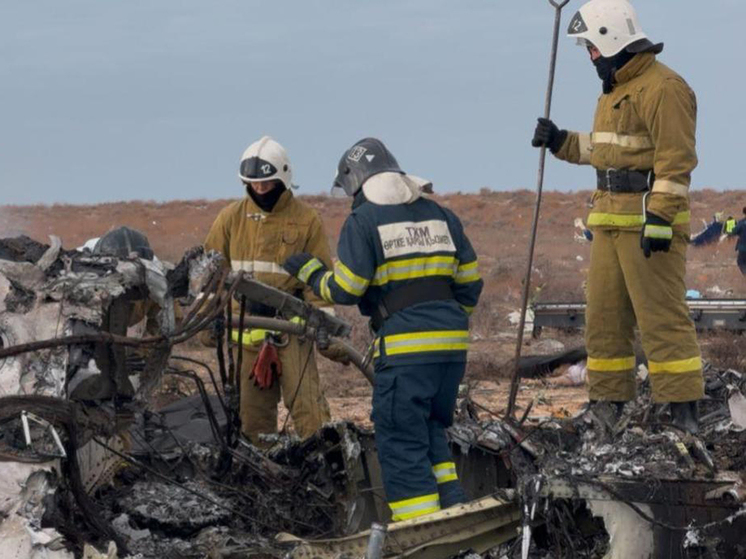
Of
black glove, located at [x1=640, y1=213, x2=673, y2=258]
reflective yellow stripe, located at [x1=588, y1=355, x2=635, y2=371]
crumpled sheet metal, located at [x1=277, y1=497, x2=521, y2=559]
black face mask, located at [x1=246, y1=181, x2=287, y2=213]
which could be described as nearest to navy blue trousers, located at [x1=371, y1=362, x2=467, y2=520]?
crumpled sheet metal, located at [x1=277, y1=497, x2=521, y2=559]

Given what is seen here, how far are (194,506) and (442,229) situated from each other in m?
1.65

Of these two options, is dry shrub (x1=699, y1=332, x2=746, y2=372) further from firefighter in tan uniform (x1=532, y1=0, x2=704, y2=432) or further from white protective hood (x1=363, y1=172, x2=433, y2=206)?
white protective hood (x1=363, y1=172, x2=433, y2=206)

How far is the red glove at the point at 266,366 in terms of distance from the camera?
8398 mm

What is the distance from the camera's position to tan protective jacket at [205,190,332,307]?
8.45 meters

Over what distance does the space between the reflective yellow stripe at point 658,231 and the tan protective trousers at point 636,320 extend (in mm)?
256

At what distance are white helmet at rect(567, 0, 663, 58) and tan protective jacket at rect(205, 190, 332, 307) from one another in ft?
6.83

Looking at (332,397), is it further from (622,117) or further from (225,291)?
(225,291)

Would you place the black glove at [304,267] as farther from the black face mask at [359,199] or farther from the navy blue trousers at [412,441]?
the navy blue trousers at [412,441]

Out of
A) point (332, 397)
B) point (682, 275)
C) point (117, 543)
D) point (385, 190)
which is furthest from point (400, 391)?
point (332, 397)

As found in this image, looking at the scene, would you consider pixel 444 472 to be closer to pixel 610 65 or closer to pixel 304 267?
pixel 304 267

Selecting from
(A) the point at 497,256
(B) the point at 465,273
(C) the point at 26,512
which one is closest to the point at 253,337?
(B) the point at 465,273

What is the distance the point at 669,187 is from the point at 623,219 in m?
0.39

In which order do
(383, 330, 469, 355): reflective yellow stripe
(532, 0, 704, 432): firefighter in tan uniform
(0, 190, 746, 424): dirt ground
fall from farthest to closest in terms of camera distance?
(0, 190, 746, 424): dirt ground → (532, 0, 704, 432): firefighter in tan uniform → (383, 330, 469, 355): reflective yellow stripe

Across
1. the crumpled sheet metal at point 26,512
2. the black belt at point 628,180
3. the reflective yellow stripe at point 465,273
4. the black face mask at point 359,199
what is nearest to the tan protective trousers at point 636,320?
the black belt at point 628,180
